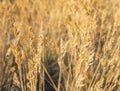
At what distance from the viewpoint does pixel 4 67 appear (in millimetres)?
2258

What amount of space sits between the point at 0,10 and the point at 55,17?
0.74 m

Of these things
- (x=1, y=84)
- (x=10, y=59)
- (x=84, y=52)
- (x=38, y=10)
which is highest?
(x=38, y=10)

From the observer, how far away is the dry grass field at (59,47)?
56.3 inches

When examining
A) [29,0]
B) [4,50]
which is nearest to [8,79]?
[4,50]

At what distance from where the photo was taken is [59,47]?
Answer: 99.5 inches

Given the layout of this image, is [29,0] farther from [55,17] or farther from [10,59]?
[10,59]

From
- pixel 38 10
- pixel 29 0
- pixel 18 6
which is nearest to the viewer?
pixel 18 6

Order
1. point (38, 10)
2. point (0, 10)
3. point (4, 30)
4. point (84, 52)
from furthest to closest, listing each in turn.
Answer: point (38, 10) < point (4, 30) < point (0, 10) < point (84, 52)

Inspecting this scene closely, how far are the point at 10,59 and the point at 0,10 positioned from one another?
416mm

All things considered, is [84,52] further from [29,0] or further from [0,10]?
[29,0]

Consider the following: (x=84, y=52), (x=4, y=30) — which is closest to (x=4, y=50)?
(x=4, y=30)

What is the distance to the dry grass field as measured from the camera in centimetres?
143

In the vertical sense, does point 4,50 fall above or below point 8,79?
above

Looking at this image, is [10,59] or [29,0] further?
[29,0]
